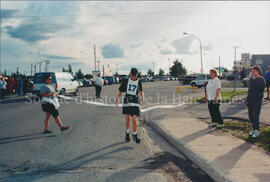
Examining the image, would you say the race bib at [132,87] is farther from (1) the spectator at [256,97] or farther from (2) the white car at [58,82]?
(2) the white car at [58,82]

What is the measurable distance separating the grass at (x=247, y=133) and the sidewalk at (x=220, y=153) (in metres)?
0.22

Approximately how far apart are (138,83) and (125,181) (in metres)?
3.09

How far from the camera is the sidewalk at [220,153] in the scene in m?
3.69

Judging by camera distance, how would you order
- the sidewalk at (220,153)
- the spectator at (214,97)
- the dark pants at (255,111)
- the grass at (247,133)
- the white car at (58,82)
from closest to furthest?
the sidewalk at (220,153), the grass at (247,133), the dark pants at (255,111), the spectator at (214,97), the white car at (58,82)

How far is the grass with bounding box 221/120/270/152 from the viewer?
5.31 meters

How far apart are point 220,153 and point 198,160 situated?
1.82 feet

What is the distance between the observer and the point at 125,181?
12.0 ft

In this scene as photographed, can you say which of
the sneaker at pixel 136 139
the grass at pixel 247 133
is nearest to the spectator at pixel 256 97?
the grass at pixel 247 133

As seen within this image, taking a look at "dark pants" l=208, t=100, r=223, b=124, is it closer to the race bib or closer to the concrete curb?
the concrete curb

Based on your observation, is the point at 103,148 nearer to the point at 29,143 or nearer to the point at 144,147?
the point at 144,147

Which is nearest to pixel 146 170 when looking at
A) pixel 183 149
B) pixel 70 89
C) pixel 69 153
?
pixel 183 149

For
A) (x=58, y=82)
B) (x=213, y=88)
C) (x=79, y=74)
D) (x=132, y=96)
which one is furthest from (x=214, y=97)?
(x=79, y=74)

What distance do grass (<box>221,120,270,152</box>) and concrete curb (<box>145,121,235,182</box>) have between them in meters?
1.49

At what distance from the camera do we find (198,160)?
4.44 m
